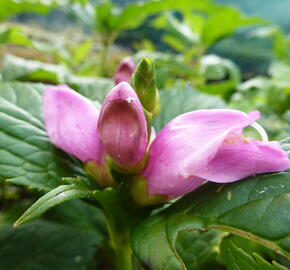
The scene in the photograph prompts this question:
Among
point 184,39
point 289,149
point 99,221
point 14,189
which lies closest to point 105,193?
point 289,149

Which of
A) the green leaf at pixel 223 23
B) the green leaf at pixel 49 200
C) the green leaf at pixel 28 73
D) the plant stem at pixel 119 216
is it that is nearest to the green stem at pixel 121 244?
the plant stem at pixel 119 216

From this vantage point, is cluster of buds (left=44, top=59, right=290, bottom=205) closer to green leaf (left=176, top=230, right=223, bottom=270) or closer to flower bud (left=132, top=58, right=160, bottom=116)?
flower bud (left=132, top=58, right=160, bottom=116)

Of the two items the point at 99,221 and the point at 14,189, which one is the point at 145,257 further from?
the point at 14,189

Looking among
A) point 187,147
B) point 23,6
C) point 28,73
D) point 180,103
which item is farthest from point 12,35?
point 187,147

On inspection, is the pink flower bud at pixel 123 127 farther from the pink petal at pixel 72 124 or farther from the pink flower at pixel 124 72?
the pink flower at pixel 124 72

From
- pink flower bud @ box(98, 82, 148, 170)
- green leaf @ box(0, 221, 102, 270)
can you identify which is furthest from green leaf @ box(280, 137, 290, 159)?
green leaf @ box(0, 221, 102, 270)

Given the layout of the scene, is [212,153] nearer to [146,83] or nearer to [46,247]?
[146,83]
